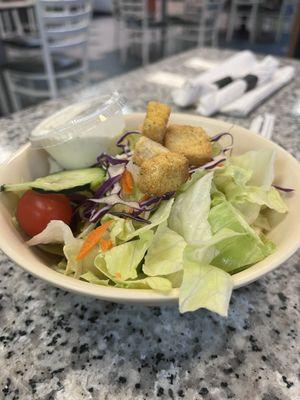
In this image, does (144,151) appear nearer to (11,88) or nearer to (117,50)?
(11,88)

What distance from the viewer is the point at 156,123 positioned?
60cm

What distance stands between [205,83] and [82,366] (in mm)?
947

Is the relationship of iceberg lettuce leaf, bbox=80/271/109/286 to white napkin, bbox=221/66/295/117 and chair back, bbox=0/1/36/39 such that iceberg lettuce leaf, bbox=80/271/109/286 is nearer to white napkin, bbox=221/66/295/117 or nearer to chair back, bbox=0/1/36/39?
white napkin, bbox=221/66/295/117

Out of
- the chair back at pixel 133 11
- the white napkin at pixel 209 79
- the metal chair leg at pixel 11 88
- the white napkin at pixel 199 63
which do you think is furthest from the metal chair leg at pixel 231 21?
the white napkin at pixel 209 79

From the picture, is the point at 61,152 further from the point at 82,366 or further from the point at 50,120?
the point at 82,366

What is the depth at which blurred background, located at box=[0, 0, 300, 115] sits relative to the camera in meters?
2.37

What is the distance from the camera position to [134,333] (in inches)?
18.4

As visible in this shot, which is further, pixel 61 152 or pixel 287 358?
pixel 61 152

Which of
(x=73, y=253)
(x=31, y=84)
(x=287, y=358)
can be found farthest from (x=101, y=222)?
(x=31, y=84)

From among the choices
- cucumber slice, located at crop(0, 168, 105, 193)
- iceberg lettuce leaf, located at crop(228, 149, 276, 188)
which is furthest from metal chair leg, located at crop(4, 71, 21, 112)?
iceberg lettuce leaf, located at crop(228, 149, 276, 188)

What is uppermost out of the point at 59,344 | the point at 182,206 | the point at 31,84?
the point at 182,206

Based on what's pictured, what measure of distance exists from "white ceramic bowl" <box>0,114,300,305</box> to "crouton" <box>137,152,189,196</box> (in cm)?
16

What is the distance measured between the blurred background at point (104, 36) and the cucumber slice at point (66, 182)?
1912mm

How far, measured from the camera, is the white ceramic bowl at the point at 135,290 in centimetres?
38
